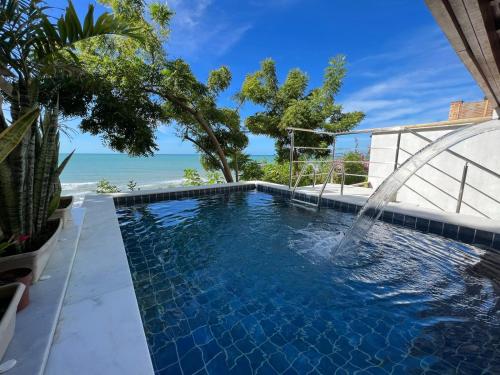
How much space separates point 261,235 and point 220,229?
0.68 m

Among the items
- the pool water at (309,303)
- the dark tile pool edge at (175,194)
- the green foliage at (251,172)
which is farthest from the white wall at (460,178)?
the green foliage at (251,172)

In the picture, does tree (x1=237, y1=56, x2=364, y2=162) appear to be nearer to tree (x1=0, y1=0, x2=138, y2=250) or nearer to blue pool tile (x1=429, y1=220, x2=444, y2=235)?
blue pool tile (x1=429, y1=220, x2=444, y2=235)

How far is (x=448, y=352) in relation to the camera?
153 cm

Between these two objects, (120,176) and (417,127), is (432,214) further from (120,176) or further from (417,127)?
(120,176)

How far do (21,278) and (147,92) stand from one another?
6.30m

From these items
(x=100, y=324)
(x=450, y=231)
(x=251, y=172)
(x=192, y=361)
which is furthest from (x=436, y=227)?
(x=251, y=172)

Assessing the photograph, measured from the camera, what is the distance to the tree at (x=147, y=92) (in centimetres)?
575

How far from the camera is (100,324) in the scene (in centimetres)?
138

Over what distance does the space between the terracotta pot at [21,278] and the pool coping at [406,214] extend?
3645mm

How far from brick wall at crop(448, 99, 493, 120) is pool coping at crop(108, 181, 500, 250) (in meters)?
6.11

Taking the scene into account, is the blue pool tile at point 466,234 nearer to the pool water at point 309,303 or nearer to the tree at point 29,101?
the pool water at point 309,303

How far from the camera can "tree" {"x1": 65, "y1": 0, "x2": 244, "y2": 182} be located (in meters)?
5.75

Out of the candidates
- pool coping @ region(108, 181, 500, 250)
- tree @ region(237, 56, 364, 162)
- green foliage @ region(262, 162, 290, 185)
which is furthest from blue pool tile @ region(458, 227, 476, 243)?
tree @ region(237, 56, 364, 162)

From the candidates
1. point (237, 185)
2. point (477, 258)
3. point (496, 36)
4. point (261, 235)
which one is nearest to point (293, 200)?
point (237, 185)
